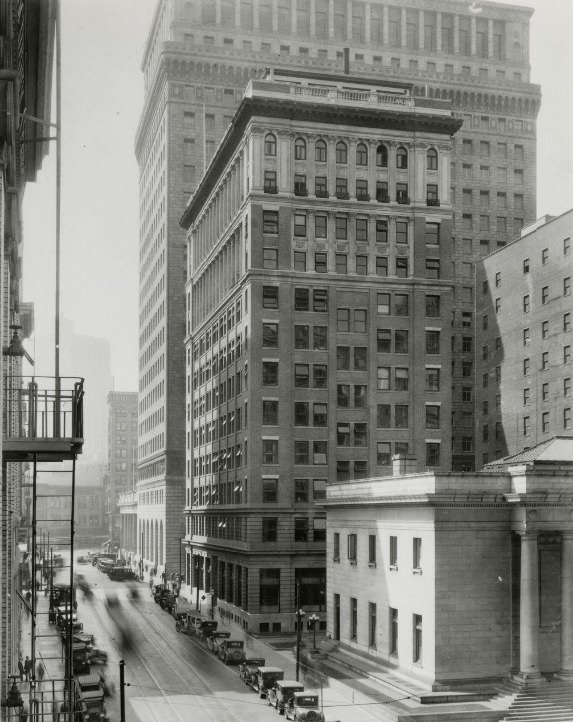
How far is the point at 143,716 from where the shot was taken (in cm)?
4759

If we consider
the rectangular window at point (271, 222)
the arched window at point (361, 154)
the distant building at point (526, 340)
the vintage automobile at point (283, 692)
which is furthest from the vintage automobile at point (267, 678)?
the arched window at point (361, 154)

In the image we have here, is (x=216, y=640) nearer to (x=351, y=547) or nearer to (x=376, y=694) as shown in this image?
(x=351, y=547)

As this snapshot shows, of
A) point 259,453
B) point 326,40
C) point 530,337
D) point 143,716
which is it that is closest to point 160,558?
point 259,453

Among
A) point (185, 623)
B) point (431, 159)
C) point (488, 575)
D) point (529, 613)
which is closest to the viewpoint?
point (529, 613)

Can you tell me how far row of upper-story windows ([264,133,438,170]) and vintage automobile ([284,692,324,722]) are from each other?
5117cm

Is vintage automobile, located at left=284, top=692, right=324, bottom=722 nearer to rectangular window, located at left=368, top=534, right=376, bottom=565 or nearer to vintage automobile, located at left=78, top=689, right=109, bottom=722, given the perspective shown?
vintage automobile, located at left=78, top=689, right=109, bottom=722

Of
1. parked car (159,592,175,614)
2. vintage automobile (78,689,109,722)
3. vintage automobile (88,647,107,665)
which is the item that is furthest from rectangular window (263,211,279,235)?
vintage automobile (78,689,109,722)

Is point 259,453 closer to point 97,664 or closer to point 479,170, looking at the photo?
point 97,664

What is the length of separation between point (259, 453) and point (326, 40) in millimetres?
64646

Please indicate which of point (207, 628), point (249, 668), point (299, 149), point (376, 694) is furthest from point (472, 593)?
point (299, 149)

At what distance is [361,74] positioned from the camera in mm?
123312

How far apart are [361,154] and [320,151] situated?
12.2 feet

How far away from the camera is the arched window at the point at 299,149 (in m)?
85.5

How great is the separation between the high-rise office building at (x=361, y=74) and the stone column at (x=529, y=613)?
63.6m
